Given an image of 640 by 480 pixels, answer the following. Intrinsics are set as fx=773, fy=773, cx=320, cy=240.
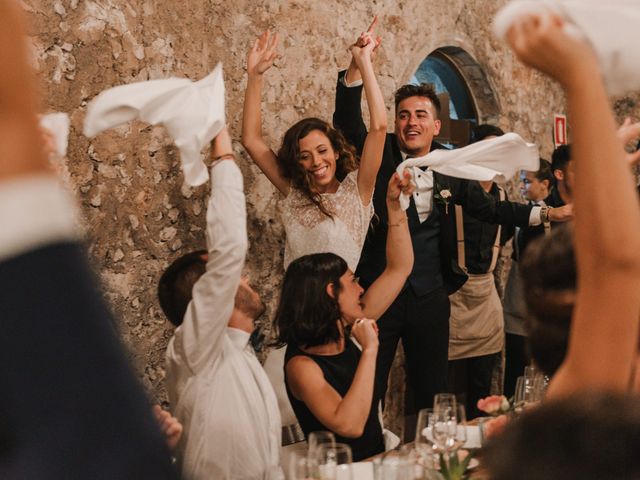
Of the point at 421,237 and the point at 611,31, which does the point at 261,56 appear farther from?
the point at 611,31

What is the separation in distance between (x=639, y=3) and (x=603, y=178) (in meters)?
0.40

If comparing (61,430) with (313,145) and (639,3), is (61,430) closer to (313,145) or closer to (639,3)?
(639,3)

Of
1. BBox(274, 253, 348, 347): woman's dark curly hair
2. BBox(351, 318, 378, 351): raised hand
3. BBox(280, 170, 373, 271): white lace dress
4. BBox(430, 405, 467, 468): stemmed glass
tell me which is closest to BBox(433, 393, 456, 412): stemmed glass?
BBox(430, 405, 467, 468): stemmed glass

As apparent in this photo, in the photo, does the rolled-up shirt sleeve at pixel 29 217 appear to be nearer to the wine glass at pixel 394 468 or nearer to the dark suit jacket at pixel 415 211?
the wine glass at pixel 394 468

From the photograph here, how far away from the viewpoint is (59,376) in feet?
0.84

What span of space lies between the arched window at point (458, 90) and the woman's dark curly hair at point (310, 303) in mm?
2907

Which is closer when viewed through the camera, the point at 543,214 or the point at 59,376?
the point at 59,376

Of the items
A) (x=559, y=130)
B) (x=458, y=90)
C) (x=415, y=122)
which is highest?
(x=458, y=90)

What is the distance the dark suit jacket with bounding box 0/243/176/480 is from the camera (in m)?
0.25

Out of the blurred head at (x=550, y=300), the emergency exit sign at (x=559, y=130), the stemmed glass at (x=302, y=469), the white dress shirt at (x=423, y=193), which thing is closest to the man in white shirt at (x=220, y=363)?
the stemmed glass at (x=302, y=469)

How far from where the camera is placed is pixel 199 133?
75.0 inches

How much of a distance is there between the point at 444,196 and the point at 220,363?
2.09 m

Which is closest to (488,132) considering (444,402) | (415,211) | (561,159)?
(561,159)

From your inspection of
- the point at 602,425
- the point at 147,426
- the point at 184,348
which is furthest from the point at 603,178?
the point at 184,348
